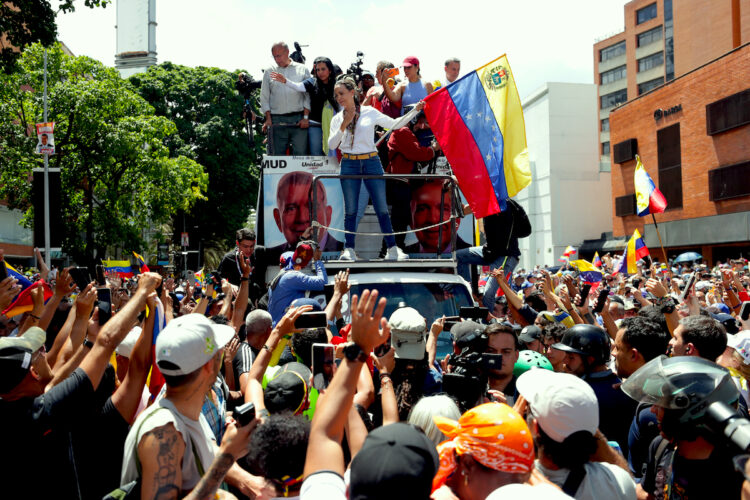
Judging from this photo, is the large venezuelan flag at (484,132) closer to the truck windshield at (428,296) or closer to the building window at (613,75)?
the truck windshield at (428,296)

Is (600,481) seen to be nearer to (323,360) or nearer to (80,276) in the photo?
(323,360)

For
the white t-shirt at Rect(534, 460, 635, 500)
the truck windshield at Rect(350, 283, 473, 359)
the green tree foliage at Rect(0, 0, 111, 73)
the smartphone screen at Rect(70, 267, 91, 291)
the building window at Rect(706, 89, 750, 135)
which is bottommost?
the white t-shirt at Rect(534, 460, 635, 500)

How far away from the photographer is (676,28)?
150ft

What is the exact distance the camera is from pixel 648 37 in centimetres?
6028

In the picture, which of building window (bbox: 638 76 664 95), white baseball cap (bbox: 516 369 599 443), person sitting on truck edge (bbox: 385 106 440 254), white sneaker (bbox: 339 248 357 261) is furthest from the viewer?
building window (bbox: 638 76 664 95)

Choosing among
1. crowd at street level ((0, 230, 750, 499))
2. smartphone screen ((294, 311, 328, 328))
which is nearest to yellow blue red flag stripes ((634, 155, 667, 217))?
crowd at street level ((0, 230, 750, 499))

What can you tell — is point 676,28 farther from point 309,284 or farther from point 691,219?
point 309,284

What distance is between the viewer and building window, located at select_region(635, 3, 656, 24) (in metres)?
60.3

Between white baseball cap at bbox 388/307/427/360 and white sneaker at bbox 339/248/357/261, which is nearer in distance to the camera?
white baseball cap at bbox 388/307/427/360

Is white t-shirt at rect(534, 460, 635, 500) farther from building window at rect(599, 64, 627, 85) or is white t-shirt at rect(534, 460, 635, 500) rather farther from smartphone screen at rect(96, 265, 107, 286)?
building window at rect(599, 64, 627, 85)

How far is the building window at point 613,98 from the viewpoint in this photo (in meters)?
65.5

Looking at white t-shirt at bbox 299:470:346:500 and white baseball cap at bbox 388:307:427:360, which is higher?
white baseball cap at bbox 388:307:427:360

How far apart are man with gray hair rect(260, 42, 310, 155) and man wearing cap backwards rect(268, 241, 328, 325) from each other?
3.20 meters

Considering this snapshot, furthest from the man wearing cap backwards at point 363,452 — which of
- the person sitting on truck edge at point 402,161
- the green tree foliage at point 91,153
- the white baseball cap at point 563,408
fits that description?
the green tree foliage at point 91,153
